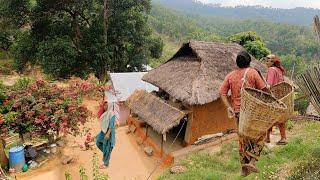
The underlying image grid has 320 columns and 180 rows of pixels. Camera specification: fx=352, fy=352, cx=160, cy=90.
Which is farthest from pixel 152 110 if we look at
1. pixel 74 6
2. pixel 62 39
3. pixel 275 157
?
pixel 74 6

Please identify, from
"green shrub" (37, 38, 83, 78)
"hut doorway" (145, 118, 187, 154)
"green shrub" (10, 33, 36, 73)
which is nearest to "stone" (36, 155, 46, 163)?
"hut doorway" (145, 118, 187, 154)

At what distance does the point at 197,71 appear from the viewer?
41.0 ft

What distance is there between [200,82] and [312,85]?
25.2ft

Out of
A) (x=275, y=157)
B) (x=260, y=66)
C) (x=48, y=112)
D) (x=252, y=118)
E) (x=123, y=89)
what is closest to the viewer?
(x=252, y=118)

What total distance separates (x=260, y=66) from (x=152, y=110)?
4.78m

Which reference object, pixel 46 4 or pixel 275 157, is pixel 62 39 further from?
pixel 275 157

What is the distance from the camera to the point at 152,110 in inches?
513

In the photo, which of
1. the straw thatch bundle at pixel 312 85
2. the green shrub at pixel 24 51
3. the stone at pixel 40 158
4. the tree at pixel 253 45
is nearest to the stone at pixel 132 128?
the stone at pixel 40 158

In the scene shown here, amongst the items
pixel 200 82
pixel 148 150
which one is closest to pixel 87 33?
pixel 148 150

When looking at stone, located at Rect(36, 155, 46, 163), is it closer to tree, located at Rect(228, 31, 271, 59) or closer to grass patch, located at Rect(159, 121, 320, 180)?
grass patch, located at Rect(159, 121, 320, 180)

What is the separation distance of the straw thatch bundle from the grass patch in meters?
1.96

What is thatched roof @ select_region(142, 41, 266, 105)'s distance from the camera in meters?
11.8

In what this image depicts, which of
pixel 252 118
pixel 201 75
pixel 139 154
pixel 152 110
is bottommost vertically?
pixel 139 154

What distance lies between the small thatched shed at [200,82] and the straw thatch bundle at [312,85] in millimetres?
6979
